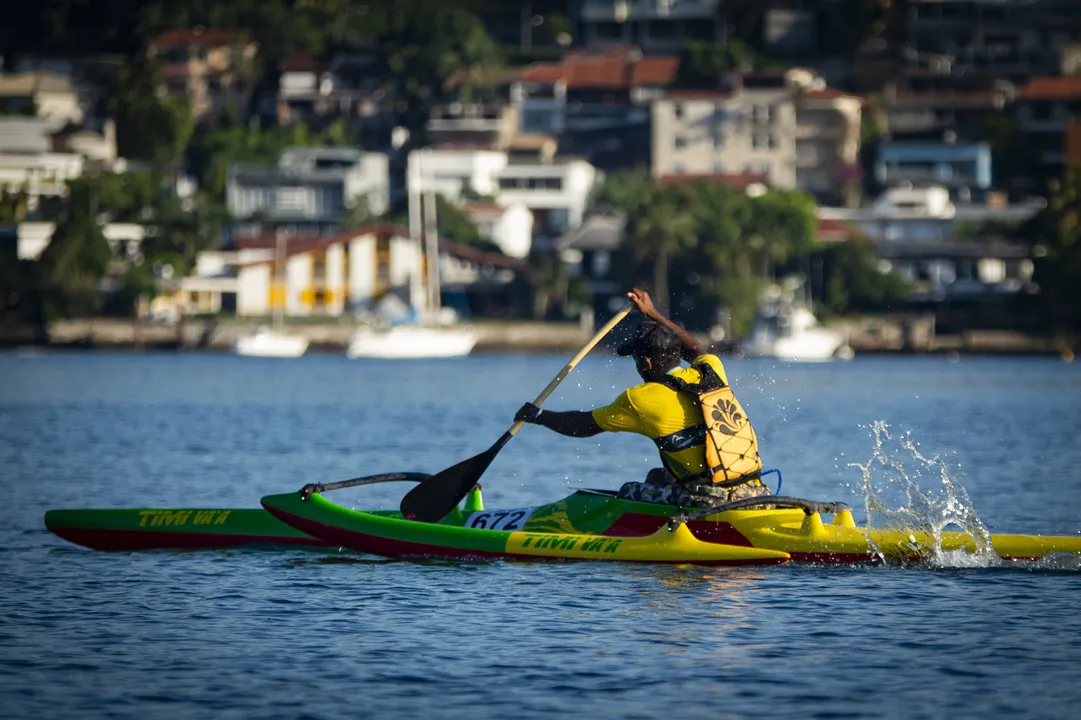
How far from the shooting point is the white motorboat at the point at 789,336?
90.5 m

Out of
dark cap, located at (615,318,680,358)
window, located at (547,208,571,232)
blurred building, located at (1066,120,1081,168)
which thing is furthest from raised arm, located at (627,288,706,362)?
blurred building, located at (1066,120,1081,168)

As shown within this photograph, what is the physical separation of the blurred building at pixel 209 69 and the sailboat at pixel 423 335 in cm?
4867

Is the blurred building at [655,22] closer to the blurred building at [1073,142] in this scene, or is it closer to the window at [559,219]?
the blurred building at [1073,142]

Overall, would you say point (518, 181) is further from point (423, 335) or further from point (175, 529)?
point (175, 529)

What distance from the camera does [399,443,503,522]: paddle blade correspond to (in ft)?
60.4

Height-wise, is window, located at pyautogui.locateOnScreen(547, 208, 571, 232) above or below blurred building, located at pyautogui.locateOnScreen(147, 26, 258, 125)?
below

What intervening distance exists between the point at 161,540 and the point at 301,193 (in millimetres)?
99096

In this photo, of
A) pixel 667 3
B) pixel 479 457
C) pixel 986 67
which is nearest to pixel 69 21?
pixel 667 3

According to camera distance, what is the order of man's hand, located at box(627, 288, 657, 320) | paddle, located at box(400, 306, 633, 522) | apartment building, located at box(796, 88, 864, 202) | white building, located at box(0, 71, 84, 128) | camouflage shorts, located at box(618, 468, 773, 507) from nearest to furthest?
camouflage shorts, located at box(618, 468, 773, 507)
man's hand, located at box(627, 288, 657, 320)
paddle, located at box(400, 306, 633, 522)
apartment building, located at box(796, 88, 864, 202)
white building, located at box(0, 71, 84, 128)

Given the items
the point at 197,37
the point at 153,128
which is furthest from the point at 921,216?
the point at 197,37

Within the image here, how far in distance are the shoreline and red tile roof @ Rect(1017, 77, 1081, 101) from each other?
121 feet

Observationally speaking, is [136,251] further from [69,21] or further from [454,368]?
[69,21]

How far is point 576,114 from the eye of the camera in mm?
134375

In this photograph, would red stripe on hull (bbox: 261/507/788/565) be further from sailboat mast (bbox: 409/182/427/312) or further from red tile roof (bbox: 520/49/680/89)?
red tile roof (bbox: 520/49/680/89)
